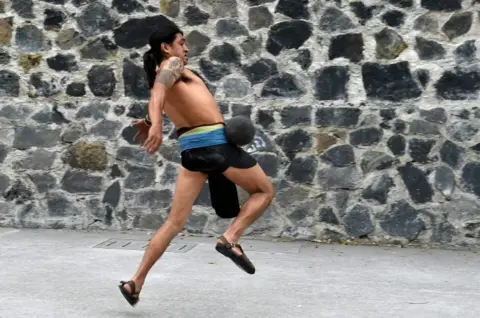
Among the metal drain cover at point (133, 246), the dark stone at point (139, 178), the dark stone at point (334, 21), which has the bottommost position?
the metal drain cover at point (133, 246)

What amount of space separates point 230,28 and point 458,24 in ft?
6.53

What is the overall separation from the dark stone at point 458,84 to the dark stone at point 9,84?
383 cm

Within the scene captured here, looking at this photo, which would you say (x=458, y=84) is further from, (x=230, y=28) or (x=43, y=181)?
(x=43, y=181)

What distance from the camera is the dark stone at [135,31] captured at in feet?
26.5

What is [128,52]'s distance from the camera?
26.6 feet

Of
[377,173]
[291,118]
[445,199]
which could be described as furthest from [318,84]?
[445,199]

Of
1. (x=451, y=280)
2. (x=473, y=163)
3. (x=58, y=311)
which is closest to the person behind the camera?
(x=58, y=311)

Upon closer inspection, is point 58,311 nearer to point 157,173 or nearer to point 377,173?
point 157,173

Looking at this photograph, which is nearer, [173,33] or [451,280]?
[173,33]

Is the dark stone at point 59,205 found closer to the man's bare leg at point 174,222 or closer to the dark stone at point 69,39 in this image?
the dark stone at point 69,39

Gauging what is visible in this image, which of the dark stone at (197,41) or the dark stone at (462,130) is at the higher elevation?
the dark stone at (197,41)

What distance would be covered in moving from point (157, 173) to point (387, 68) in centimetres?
227

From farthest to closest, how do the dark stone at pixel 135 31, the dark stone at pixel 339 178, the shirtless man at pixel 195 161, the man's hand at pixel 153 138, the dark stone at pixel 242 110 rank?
the dark stone at pixel 135 31, the dark stone at pixel 242 110, the dark stone at pixel 339 178, the shirtless man at pixel 195 161, the man's hand at pixel 153 138

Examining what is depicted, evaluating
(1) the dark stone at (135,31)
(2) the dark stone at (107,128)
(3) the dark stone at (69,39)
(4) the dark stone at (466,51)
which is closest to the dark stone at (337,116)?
(4) the dark stone at (466,51)
